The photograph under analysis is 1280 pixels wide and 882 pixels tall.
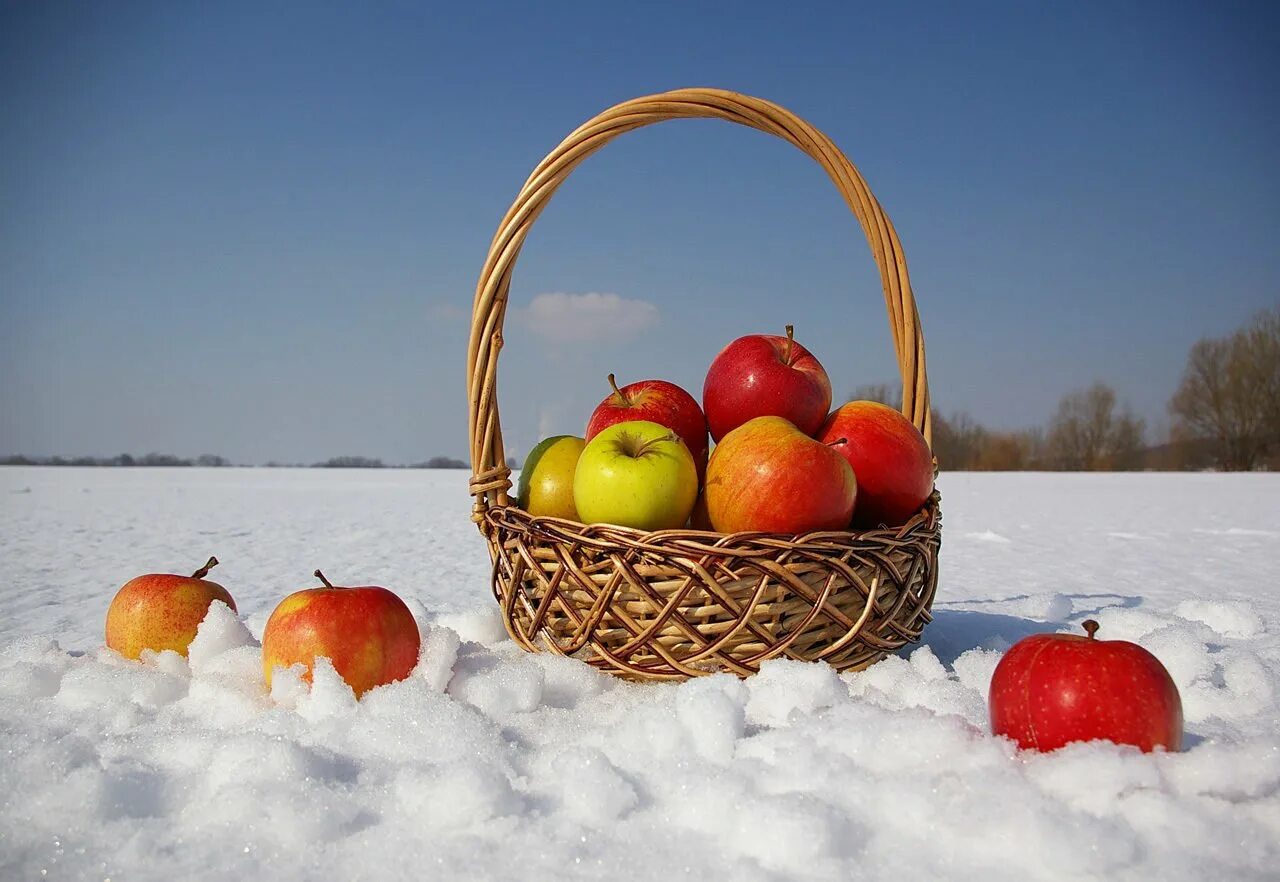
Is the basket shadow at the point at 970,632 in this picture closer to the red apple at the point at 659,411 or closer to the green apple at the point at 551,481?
the red apple at the point at 659,411

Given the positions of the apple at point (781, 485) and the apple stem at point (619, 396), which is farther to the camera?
the apple stem at point (619, 396)

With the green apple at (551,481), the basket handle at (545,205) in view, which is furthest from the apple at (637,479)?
the basket handle at (545,205)

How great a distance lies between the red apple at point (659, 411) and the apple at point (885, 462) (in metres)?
0.35

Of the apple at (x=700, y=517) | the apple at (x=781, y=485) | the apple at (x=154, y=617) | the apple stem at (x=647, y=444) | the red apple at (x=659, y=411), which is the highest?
the red apple at (x=659, y=411)

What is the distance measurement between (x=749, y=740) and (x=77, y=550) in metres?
4.74

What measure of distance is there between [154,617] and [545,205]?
1296mm

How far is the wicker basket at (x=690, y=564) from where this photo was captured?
1581 millimetres

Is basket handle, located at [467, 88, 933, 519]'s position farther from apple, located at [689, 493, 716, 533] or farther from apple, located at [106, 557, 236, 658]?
apple, located at [106, 557, 236, 658]

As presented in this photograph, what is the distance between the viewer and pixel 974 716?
145 centimetres

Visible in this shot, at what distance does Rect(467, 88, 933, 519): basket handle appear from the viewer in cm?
194

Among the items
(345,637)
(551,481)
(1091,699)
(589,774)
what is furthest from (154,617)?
(1091,699)

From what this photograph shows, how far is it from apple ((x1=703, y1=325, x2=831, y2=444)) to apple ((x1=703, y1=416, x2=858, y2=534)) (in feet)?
0.80

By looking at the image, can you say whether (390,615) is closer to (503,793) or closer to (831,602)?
(503,793)

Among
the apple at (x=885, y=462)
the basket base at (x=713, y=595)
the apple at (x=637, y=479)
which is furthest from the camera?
the apple at (x=885, y=462)
